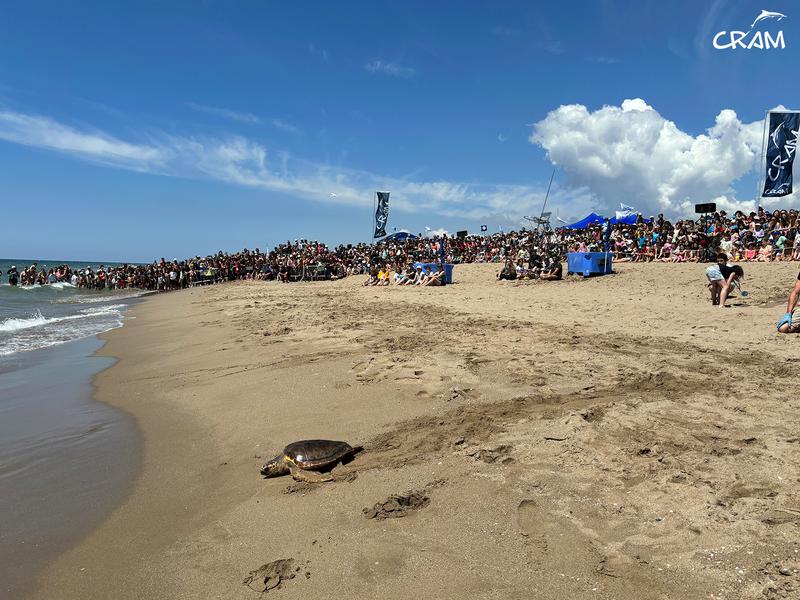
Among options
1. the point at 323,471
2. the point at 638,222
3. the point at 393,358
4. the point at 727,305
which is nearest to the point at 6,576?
the point at 323,471

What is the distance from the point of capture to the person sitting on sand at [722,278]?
391 inches

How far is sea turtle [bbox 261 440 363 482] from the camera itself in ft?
11.8

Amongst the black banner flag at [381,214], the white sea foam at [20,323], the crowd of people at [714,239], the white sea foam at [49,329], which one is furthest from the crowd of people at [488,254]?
the white sea foam at [20,323]

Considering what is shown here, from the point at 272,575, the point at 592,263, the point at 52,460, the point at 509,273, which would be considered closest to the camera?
the point at 272,575

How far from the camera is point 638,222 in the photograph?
945 inches

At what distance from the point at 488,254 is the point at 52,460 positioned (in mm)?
26371

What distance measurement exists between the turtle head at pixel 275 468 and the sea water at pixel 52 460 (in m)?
1.08

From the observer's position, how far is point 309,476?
11.7 feet

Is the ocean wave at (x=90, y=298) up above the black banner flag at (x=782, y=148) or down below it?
below

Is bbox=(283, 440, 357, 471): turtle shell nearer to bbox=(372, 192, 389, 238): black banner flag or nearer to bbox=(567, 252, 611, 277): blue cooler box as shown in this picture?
bbox=(567, 252, 611, 277): blue cooler box

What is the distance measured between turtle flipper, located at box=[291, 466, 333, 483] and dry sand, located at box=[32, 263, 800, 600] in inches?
3.1

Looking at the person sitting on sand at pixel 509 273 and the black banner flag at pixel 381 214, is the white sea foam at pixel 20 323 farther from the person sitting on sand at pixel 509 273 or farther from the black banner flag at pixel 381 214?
the black banner flag at pixel 381 214

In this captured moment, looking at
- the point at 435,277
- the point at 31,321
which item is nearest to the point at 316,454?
the point at 31,321

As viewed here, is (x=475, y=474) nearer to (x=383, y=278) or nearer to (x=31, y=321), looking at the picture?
(x=31, y=321)
